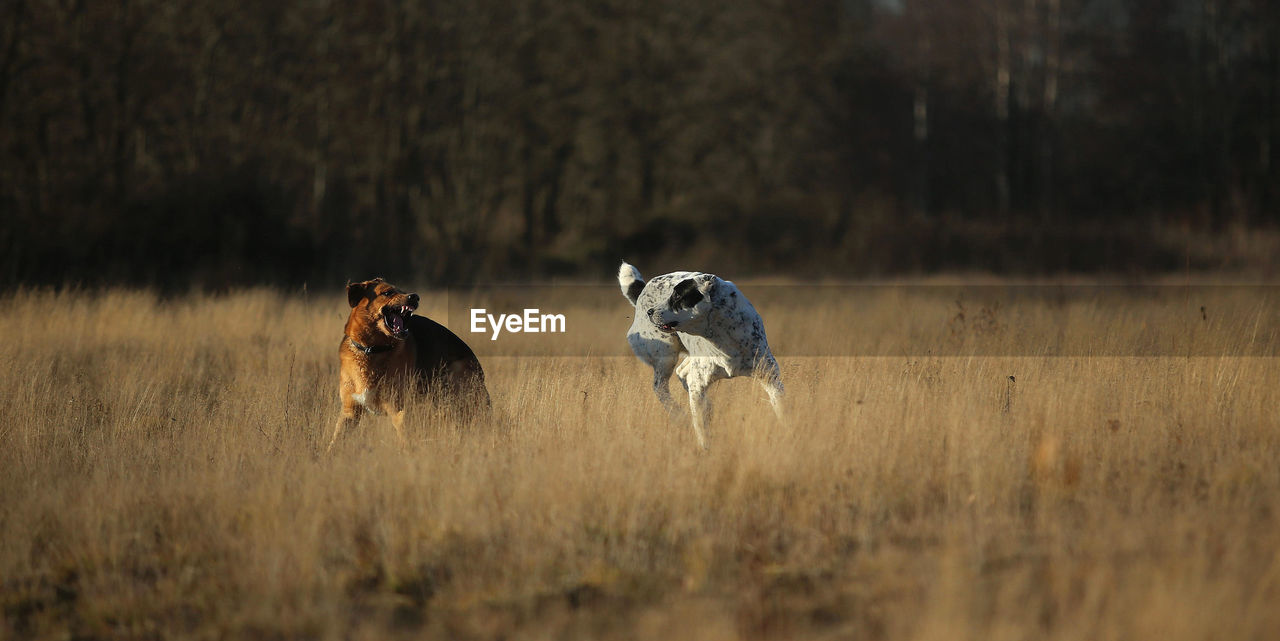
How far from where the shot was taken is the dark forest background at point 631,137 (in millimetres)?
21250

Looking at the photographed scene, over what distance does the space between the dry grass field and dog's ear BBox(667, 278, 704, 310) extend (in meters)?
0.85

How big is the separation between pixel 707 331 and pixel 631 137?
79.2 ft

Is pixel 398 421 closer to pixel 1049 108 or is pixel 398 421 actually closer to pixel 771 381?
pixel 771 381

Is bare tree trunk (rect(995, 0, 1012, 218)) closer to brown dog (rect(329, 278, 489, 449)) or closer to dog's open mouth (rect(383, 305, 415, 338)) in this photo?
brown dog (rect(329, 278, 489, 449))

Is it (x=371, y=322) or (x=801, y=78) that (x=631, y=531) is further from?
(x=801, y=78)

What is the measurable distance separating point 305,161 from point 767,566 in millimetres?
24168

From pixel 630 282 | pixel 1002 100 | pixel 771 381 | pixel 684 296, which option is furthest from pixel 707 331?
pixel 1002 100

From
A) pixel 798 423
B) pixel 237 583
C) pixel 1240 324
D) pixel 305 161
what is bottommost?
pixel 237 583

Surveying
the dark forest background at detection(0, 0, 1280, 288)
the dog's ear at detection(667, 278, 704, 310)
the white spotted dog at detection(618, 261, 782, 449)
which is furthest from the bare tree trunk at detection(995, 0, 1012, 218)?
the dog's ear at detection(667, 278, 704, 310)

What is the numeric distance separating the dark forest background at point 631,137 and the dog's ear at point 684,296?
1573 cm

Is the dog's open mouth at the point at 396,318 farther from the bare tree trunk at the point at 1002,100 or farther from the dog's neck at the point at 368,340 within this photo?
the bare tree trunk at the point at 1002,100

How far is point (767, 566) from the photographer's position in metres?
4.64

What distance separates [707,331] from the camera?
725 centimetres

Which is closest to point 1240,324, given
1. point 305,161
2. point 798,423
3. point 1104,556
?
point 798,423
